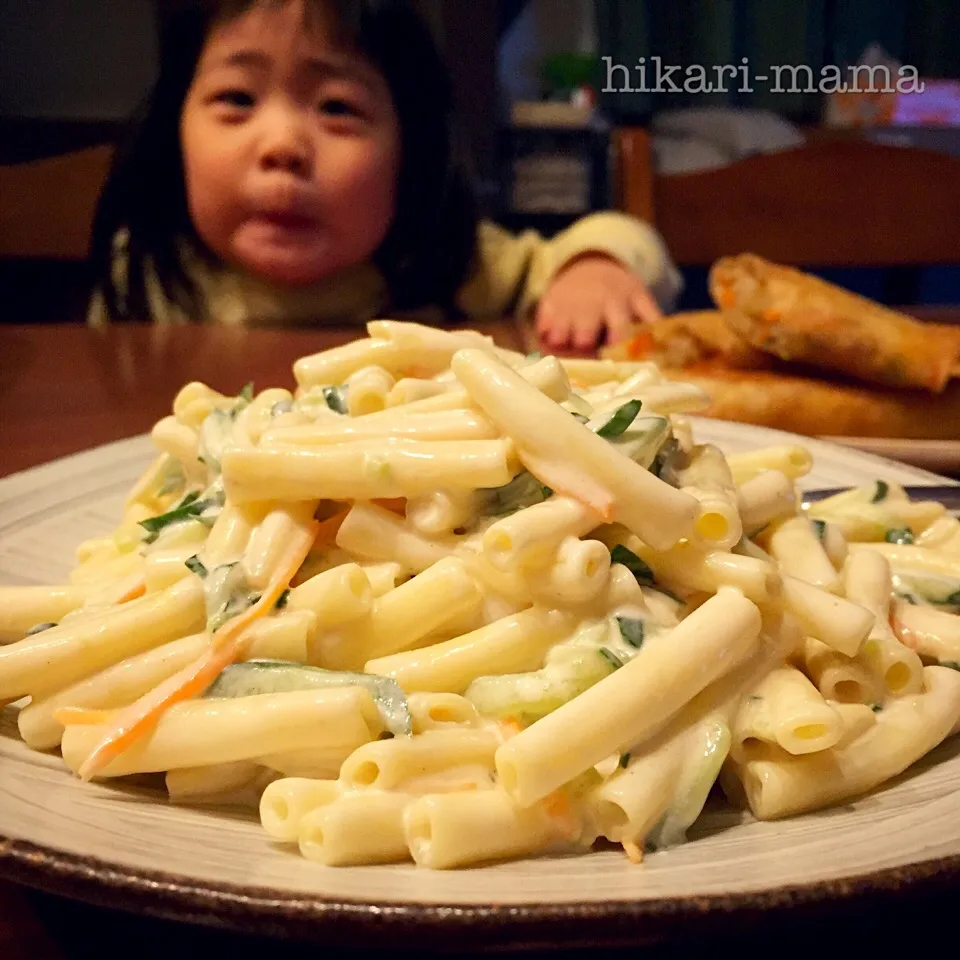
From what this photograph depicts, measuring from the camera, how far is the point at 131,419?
5.96 ft

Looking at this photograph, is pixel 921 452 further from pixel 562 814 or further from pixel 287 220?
pixel 287 220

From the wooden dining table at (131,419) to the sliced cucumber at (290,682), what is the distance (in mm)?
164

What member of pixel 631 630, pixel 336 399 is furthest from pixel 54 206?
pixel 631 630

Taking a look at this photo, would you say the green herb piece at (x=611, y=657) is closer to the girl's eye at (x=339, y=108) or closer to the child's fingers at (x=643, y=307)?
the child's fingers at (x=643, y=307)

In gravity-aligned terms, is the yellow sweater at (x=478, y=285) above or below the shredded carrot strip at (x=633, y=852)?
below

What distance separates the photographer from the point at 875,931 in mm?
679

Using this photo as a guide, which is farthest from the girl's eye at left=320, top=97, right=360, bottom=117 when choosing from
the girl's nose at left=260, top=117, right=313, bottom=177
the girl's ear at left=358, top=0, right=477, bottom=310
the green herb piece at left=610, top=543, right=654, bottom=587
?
the green herb piece at left=610, top=543, right=654, bottom=587

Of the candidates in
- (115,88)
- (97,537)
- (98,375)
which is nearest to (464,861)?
(97,537)

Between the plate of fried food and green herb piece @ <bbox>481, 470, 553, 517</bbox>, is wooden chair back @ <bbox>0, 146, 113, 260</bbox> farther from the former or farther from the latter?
green herb piece @ <bbox>481, 470, 553, 517</bbox>

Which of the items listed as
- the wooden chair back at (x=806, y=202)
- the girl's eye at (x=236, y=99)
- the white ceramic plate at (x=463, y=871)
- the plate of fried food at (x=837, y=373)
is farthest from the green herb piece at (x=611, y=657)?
the wooden chair back at (x=806, y=202)

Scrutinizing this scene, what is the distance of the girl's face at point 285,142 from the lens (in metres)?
2.73

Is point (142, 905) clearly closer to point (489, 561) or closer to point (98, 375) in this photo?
point (489, 561)

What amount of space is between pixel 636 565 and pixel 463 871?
325 mm

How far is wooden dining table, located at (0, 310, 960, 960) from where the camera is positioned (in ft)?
2.13
